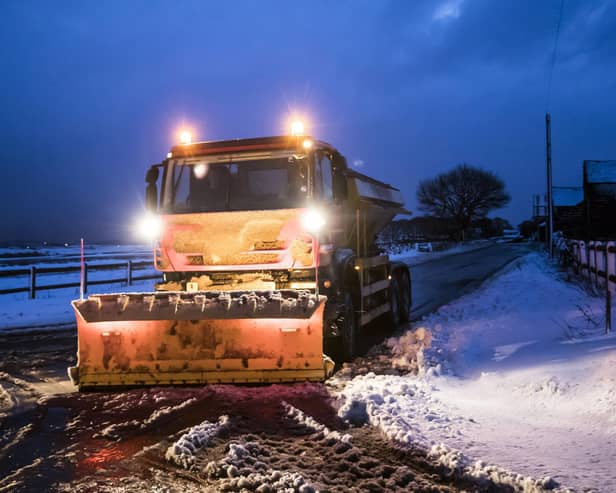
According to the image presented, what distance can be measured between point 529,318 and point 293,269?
5691mm

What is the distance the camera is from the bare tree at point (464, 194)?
86812 mm

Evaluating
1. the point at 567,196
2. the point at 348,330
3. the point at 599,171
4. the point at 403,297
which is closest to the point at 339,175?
the point at 348,330

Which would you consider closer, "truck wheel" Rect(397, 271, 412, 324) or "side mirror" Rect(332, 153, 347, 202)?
"side mirror" Rect(332, 153, 347, 202)

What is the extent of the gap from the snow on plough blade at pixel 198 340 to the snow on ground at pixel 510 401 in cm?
73

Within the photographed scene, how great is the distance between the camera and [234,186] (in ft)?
26.2

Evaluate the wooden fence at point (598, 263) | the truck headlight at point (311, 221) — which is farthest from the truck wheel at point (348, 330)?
the wooden fence at point (598, 263)

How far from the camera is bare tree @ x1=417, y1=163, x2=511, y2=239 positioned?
86812mm

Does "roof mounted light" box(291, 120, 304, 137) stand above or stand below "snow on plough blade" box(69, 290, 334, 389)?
above

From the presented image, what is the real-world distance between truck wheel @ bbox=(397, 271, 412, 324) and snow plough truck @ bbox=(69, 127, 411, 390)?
6.84 ft

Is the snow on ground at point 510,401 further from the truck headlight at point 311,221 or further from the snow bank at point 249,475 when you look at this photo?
the truck headlight at point 311,221

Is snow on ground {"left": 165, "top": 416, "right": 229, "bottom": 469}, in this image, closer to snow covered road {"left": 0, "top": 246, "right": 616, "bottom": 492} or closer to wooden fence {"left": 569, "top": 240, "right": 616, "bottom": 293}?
snow covered road {"left": 0, "top": 246, "right": 616, "bottom": 492}

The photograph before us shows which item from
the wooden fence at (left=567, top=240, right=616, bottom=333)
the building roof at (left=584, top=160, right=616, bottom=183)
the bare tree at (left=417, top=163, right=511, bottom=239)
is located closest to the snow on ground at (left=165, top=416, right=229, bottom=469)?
the wooden fence at (left=567, top=240, right=616, bottom=333)

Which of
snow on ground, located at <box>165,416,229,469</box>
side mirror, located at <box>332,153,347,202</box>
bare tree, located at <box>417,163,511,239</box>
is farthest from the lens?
bare tree, located at <box>417,163,511,239</box>

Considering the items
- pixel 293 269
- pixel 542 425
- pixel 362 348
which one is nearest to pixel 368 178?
pixel 362 348
